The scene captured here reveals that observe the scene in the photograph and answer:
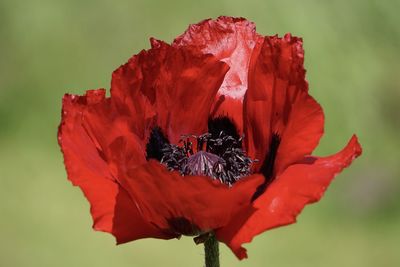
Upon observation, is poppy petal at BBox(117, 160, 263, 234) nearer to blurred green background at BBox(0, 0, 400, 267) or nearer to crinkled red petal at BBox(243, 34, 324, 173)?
crinkled red petal at BBox(243, 34, 324, 173)

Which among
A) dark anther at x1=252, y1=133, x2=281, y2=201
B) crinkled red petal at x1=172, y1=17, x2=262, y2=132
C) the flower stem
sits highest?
crinkled red petal at x1=172, y1=17, x2=262, y2=132

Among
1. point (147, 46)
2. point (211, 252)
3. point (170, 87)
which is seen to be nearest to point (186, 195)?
point (211, 252)

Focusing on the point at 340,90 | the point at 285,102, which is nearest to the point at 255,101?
the point at 285,102

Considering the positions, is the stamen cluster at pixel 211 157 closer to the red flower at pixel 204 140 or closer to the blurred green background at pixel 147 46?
the red flower at pixel 204 140

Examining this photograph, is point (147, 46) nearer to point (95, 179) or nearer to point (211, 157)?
point (211, 157)

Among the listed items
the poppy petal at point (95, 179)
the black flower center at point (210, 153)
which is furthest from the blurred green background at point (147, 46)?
the poppy petal at point (95, 179)

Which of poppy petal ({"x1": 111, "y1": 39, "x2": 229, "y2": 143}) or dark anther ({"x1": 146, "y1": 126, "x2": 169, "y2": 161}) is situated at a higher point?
poppy petal ({"x1": 111, "y1": 39, "x2": 229, "y2": 143})

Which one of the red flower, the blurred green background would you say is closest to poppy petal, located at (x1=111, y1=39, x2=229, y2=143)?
the red flower
